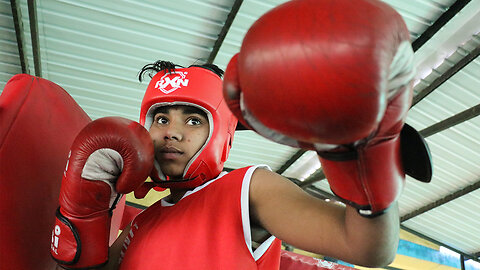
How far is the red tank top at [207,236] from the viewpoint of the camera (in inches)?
45.9

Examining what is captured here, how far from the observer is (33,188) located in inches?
54.1

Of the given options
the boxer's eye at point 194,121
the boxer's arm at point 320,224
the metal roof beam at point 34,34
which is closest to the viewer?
the boxer's arm at point 320,224

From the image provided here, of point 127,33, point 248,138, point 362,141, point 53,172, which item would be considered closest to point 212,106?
point 53,172

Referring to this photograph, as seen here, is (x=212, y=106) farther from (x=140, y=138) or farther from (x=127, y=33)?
(x=127, y=33)

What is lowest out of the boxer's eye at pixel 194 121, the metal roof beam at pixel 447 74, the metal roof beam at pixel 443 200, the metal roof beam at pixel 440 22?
the metal roof beam at pixel 443 200

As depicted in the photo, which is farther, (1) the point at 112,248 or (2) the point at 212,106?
(1) the point at 112,248

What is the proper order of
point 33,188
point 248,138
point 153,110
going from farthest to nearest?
→ point 248,138 < point 153,110 < point 33,188

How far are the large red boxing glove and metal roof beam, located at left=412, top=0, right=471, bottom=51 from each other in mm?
4040

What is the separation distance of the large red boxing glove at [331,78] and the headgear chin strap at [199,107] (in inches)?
23.8

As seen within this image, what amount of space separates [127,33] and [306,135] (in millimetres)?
4700

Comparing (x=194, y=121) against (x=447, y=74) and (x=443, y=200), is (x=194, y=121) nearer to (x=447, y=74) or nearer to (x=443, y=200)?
(x=447, y=74)

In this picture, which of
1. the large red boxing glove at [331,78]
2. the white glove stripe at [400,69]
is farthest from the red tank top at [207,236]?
the white glove stripe at [400,69]

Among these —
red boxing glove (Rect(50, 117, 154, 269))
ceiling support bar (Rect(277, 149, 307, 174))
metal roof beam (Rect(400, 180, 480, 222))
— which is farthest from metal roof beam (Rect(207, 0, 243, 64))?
metal roof beam (Rect(400, 180, 480, 222))

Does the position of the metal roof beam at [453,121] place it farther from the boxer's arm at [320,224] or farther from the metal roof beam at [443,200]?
the boxer's arm at [320,224]
